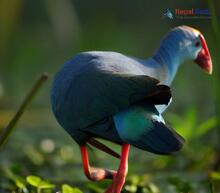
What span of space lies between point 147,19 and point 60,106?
4.86 metres

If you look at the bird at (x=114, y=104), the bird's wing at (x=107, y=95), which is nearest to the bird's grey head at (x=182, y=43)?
the bird at (x=114, y=104)

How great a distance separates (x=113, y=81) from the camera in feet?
6.82

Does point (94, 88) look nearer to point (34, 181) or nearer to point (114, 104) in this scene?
point (114, 104)

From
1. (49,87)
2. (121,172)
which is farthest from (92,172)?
(49,87)

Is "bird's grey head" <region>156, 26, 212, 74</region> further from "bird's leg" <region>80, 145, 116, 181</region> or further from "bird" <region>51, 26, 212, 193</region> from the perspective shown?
"bird's leg" <region>80, 145, 116, 181</region>

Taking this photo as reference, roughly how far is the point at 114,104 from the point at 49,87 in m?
2.63

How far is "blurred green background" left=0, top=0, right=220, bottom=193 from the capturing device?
2.98 meters

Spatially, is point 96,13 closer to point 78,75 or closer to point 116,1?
point 116,1

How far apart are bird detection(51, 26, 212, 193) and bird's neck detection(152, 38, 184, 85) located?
0.08 m

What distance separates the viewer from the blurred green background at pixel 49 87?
298 cm

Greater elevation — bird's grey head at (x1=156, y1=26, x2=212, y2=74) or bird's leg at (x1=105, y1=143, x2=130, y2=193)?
bird's grey head at (x1=156, y1=26, x2=212, y2=74)

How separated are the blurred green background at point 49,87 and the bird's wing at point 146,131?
0.91 feet

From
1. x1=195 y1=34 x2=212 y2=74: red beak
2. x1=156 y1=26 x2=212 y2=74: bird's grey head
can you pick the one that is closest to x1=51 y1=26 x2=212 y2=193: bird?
x1=156 y1=26 x2=212 y2=74: bird's grey head

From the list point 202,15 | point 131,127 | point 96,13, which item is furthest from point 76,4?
point 131,127
